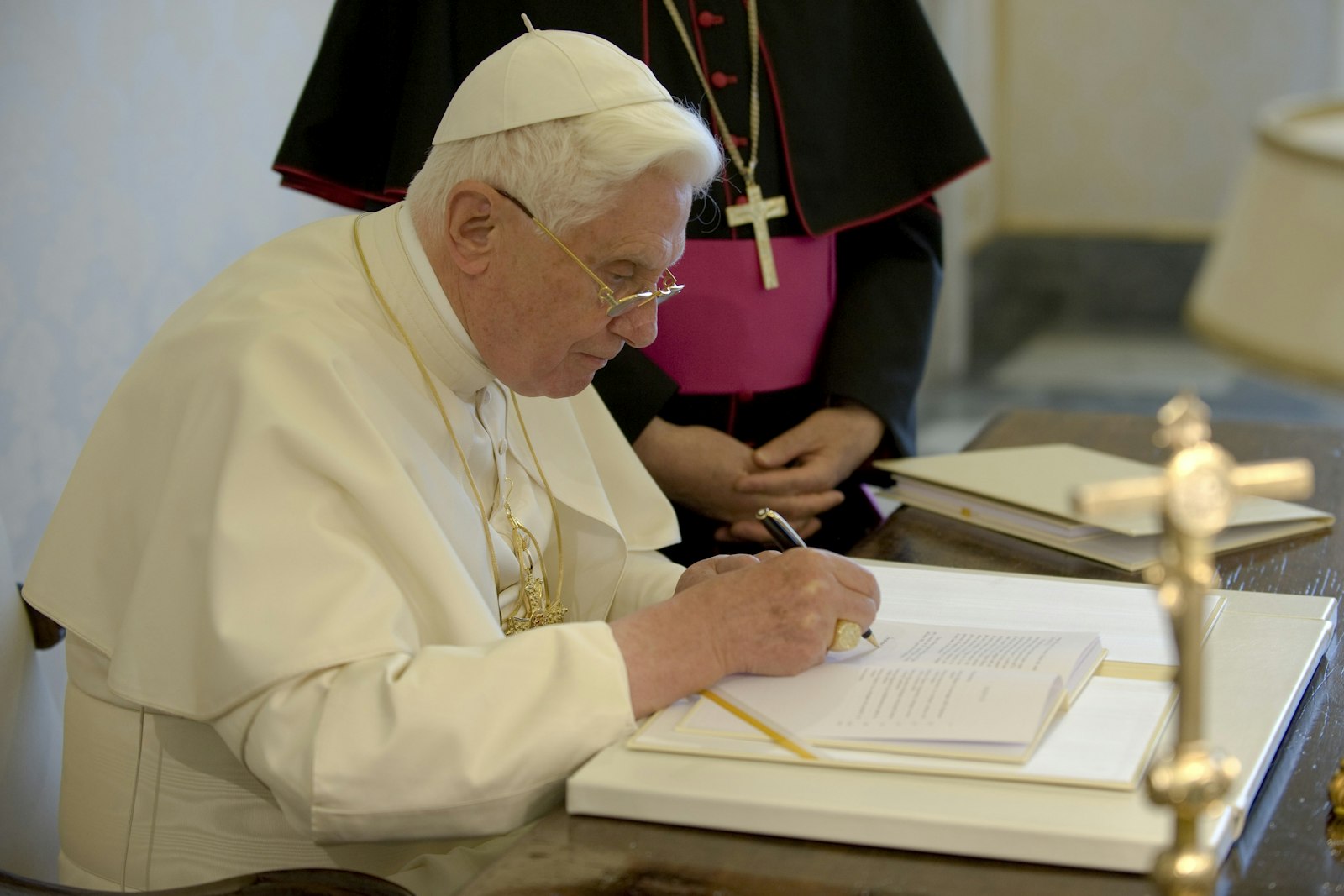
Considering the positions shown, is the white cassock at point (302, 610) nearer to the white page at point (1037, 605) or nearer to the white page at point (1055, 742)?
the white page at point (1055, 742)

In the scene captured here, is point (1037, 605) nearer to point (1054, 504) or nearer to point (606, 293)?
point (1054, 504)

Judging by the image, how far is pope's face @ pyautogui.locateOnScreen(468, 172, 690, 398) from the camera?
6.57 ft

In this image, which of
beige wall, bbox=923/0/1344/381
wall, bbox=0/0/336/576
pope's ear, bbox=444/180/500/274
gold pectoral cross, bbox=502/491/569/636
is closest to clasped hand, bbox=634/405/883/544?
gold pectoral cross, bbox=502/491/569/636

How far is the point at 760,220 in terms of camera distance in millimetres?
2930

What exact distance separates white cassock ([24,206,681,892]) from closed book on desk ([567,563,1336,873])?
0.12 m

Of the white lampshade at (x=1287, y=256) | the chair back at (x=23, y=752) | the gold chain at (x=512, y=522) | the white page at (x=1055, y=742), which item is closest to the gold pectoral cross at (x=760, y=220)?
the gold chain at (x=512, y=522)

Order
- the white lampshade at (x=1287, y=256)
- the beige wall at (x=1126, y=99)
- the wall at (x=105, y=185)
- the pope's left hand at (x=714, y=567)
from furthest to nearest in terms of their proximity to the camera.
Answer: the beige wall at (x=1126, y=99) < the wall at (x=105, y=185) < the pope's left hand at (x=714, y=567) < the white lampshade at (x=1287, y=256)

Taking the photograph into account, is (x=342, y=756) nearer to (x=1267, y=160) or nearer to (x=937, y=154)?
(x=1267, y=160)

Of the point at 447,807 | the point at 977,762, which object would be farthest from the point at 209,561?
the point at 977,762

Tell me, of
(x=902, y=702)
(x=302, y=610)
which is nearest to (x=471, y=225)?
(x=302, y=610)

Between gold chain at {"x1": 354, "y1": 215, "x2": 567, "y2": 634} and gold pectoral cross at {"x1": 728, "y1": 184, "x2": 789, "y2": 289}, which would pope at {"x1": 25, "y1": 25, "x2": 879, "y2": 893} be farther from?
gold pectoral cross at {"x1": 728, "y1": 184, "x2": 789, "y2": 289}

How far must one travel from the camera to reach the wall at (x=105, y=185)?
3342 mm

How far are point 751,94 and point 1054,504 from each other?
1.05 meters

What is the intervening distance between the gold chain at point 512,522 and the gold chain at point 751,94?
782mm
